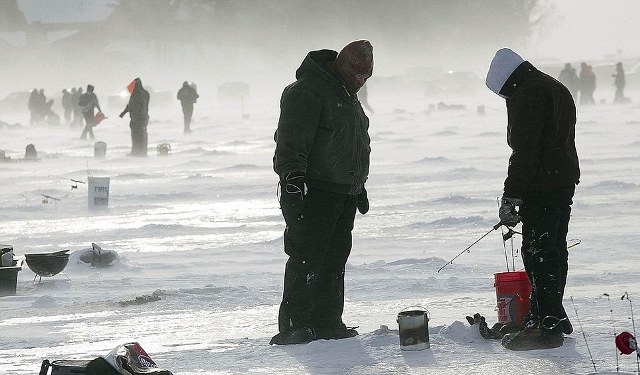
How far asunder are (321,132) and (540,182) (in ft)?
3.89

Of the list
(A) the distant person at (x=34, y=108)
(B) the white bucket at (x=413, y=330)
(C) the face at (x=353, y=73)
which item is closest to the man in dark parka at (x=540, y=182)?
(B) the white bucket at (x=413, y=330)

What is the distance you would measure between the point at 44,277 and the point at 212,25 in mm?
76613

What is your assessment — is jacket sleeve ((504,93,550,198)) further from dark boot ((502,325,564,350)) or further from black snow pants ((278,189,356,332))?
black snow pants ((278,189,356,332))

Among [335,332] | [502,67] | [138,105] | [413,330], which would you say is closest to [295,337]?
[335,332]

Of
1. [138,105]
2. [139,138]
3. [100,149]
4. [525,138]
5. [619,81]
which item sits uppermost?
[619,81]

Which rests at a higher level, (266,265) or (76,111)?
(76,111)

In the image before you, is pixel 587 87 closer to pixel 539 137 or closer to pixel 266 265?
pixel 266 265

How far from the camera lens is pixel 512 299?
5.93 meters

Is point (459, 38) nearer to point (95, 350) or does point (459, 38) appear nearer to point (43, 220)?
point (43, 220)

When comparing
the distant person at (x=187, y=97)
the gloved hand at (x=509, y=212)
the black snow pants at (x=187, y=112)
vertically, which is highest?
the distant person at (x=187, y=97)

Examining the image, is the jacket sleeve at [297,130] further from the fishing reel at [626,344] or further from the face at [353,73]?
the fishing reel at [626,344]

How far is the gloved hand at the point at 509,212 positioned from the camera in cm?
562

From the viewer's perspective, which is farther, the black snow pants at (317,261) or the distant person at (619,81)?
the distant person at (619,81)

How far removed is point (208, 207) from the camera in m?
15.0
